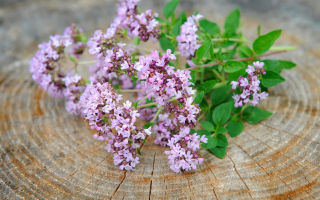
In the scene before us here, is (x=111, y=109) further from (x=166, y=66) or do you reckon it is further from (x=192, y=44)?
(x=192, y=44)

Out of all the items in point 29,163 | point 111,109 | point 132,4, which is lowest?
point 29,163

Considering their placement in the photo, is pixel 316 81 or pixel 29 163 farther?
pixel 316 81

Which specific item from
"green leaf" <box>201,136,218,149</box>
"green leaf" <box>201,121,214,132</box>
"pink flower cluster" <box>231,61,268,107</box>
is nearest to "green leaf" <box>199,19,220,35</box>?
"pink flower cluster" <box>231,61,268,107</box>

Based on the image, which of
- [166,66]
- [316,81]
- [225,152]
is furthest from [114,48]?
[316,81]

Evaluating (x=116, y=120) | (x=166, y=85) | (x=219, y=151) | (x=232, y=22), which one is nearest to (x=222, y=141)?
(x=219, y=151)

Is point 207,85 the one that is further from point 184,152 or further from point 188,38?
point 184,152
